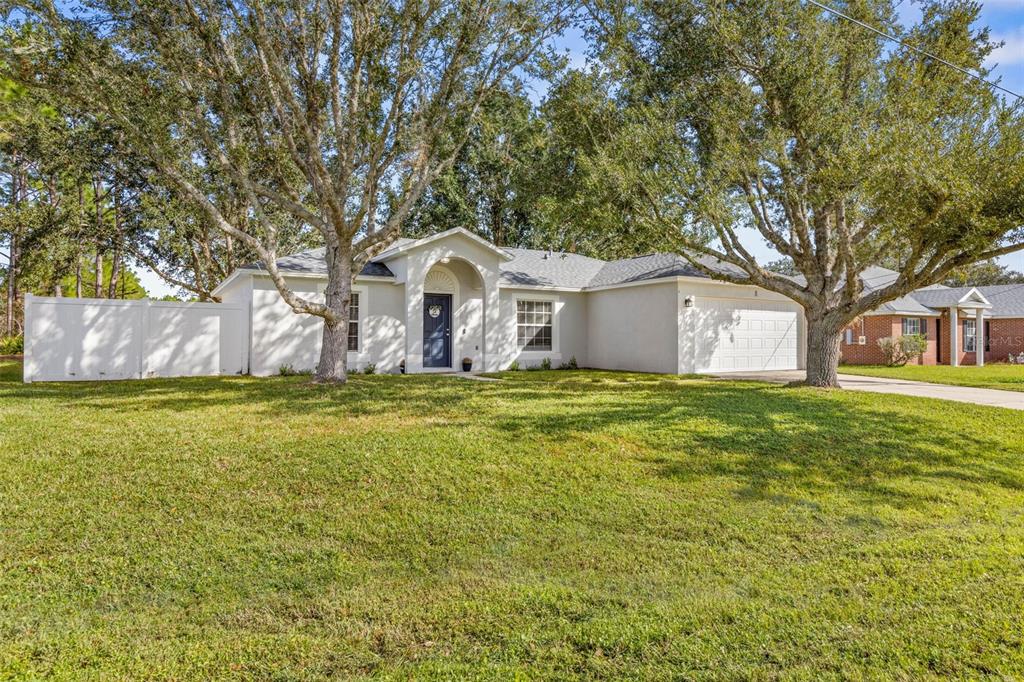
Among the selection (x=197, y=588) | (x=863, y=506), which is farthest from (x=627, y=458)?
(x=197, y=588)

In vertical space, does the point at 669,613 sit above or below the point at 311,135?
below

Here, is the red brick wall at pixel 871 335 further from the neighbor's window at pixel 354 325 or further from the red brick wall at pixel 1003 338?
the neighbor's window at pixel 354 325

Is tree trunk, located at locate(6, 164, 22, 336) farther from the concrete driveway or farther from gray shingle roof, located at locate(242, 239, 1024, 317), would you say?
the concrete driveway

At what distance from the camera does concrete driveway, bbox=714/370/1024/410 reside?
11.7 metres

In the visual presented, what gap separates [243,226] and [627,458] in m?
22.5

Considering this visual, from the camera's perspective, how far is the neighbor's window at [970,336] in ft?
83.4

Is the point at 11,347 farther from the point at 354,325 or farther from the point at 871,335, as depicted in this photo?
the point at 871,335

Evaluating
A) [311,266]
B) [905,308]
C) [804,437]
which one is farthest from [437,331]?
[905,308]

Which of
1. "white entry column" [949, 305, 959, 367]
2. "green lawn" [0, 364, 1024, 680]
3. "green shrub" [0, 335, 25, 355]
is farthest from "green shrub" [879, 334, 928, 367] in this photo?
"green shrub" [0, 335, 25, 355]

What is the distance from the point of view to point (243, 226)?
2483cm

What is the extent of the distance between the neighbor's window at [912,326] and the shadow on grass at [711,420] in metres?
13.8

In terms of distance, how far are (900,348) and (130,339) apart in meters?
24.0

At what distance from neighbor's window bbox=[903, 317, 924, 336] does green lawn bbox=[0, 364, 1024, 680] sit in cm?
1565

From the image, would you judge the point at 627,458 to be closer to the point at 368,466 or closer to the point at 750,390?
the point at 368,466
